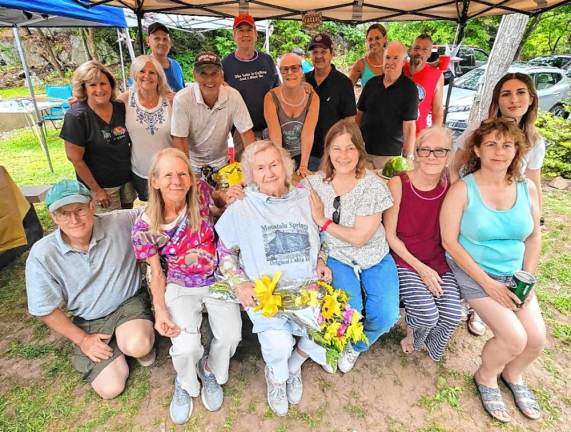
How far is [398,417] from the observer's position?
220cm

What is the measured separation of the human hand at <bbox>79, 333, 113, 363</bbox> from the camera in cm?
229

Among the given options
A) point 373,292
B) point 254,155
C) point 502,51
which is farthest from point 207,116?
point 502,51

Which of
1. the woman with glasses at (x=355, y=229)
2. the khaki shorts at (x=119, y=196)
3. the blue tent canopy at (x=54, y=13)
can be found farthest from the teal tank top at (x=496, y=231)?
the blue tent canopy at (x=54, y=13)

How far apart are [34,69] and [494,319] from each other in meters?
21.6

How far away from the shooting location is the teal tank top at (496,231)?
225 cm

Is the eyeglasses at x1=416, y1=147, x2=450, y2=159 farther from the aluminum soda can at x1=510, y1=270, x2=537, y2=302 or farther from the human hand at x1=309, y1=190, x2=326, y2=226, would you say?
the aluminum soda can at x1=510, y1=270, x2=537, y2=302

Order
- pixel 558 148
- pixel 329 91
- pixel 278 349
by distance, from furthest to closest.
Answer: pixel 558 148, pixel 329 91, pixel 278 349

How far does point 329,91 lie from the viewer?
3482 millimetres

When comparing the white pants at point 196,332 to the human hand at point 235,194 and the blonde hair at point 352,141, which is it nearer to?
the human hand at point 235,194

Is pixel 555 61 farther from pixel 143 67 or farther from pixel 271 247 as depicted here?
pixel 271 247

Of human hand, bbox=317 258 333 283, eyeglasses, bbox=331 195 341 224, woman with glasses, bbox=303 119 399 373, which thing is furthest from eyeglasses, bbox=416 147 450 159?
human hand, bbox=317 258 333 283

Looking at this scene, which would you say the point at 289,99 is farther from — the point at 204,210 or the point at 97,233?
the point at 97,233

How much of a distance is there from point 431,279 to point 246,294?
126cm

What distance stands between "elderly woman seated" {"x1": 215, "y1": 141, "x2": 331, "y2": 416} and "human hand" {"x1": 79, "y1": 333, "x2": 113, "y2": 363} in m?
0.94
